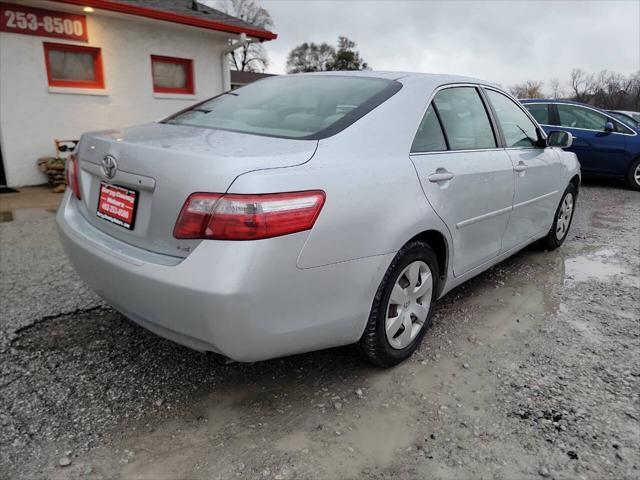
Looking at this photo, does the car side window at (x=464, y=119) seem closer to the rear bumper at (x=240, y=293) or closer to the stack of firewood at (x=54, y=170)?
the rear bumper at (x=240, y=293)

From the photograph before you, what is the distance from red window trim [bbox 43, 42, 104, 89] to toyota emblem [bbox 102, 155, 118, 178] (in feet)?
23.7

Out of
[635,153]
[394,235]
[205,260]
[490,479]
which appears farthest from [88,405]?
[635,153]

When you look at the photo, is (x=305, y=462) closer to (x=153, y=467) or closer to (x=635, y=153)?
(x=153, y=467)

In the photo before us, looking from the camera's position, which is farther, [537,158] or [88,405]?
[537,158]

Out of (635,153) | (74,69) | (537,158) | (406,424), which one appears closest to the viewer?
(406,424)

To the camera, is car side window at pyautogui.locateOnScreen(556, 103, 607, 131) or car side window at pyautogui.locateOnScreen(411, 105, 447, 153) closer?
car side window at pyautogui.locateOnScreen(411, 105, 447, 153)

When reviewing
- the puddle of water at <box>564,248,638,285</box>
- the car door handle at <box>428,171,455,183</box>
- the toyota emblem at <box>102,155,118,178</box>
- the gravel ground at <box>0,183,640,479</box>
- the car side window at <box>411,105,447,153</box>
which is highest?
the car side window at <box>411,105,447,153</box>

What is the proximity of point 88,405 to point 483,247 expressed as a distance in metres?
2.44

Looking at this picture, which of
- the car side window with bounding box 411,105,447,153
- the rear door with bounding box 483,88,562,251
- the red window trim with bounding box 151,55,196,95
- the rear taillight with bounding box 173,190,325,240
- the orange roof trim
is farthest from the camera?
the red window trim with bounding box 151,55,196,95

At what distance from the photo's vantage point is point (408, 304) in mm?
2525

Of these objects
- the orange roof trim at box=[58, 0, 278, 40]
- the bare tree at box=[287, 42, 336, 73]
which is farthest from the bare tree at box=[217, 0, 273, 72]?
the orange roof trim at box=[58, 0, 278, 40]

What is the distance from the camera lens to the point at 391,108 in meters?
2.45

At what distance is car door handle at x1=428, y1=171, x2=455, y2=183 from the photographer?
2504 millimetres

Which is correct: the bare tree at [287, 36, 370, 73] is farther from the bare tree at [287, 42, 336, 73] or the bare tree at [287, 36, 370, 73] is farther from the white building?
the white building
